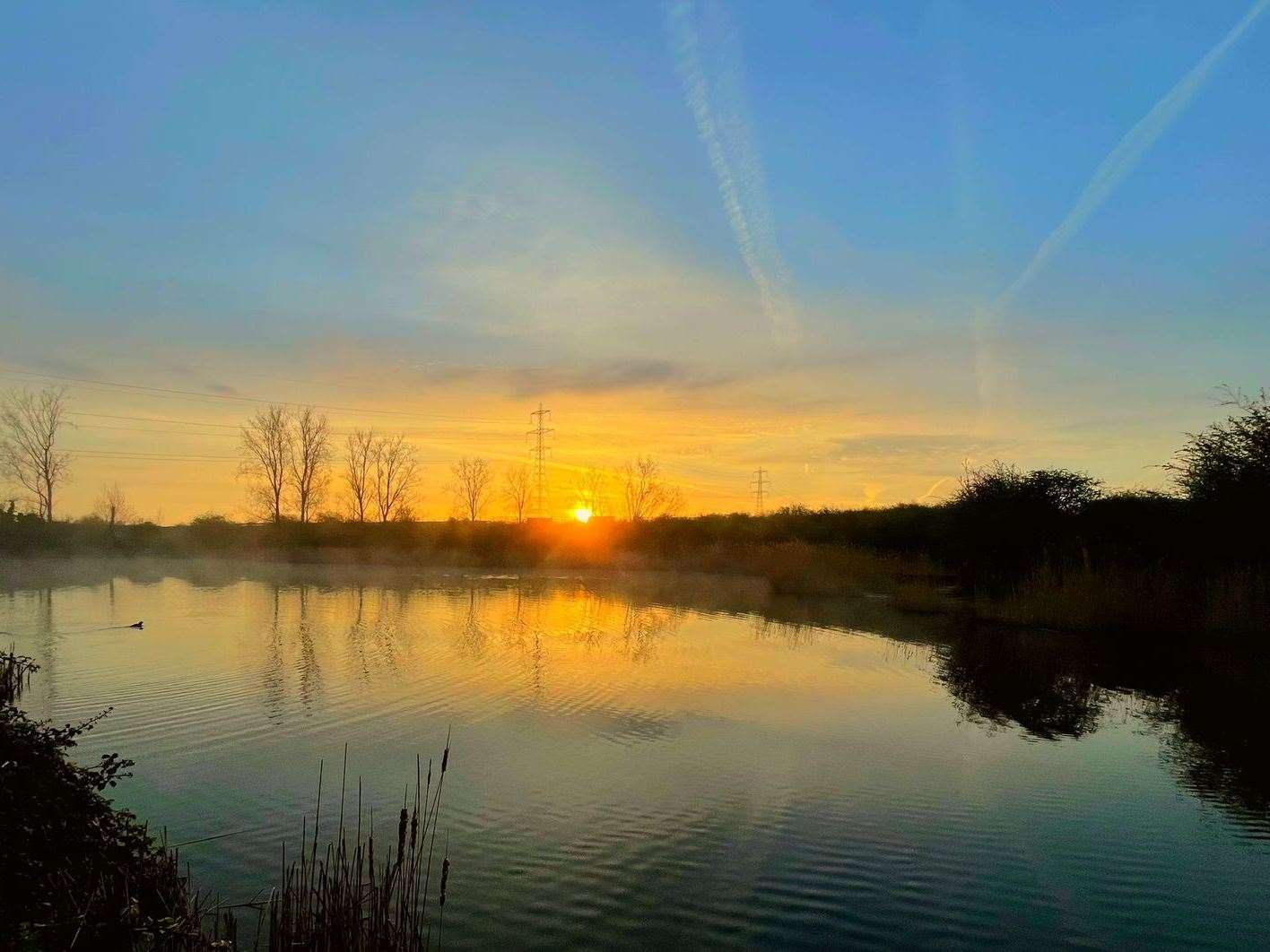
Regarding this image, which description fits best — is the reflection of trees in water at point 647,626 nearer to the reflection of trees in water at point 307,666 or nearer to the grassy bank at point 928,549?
the reflection of trees in water at point 307,666

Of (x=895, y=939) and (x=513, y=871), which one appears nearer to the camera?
(x=895, y=939)

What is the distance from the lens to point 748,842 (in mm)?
6695

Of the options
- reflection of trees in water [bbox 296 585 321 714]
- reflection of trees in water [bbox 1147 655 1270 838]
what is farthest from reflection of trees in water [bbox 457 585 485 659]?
reflection of trees in water [bbox 1147 655 1270 838]

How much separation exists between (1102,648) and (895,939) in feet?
46.0

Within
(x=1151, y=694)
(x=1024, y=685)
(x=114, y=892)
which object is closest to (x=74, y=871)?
(x=114, y=892)

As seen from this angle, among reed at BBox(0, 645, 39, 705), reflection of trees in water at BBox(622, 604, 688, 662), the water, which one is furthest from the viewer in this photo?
reflection of trees in water at BBox(622, 604, 688, 662)

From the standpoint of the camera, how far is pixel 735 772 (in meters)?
8.73

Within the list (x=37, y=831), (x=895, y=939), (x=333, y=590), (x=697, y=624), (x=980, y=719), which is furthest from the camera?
(x=333, y=590)

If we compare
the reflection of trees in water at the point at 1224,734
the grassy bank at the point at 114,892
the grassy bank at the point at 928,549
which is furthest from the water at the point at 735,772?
the grassy bank at the point at 928,549

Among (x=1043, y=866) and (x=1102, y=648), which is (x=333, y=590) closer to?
(x=1102, y=648)

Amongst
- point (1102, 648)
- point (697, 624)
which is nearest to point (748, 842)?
point (1102, 648)

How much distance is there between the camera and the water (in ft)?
18.4

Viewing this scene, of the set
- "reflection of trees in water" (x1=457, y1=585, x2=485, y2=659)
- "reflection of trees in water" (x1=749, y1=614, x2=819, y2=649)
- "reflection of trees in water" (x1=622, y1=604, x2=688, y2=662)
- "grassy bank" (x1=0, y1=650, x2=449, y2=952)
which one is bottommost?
"reflection of trees in water" (x1=749, y1=614, x2=819, y2=649)

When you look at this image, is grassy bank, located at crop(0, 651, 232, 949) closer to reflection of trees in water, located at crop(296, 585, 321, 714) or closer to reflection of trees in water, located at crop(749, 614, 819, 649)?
reflection of trees in water, located at crop(296, 585, 321, 714)
